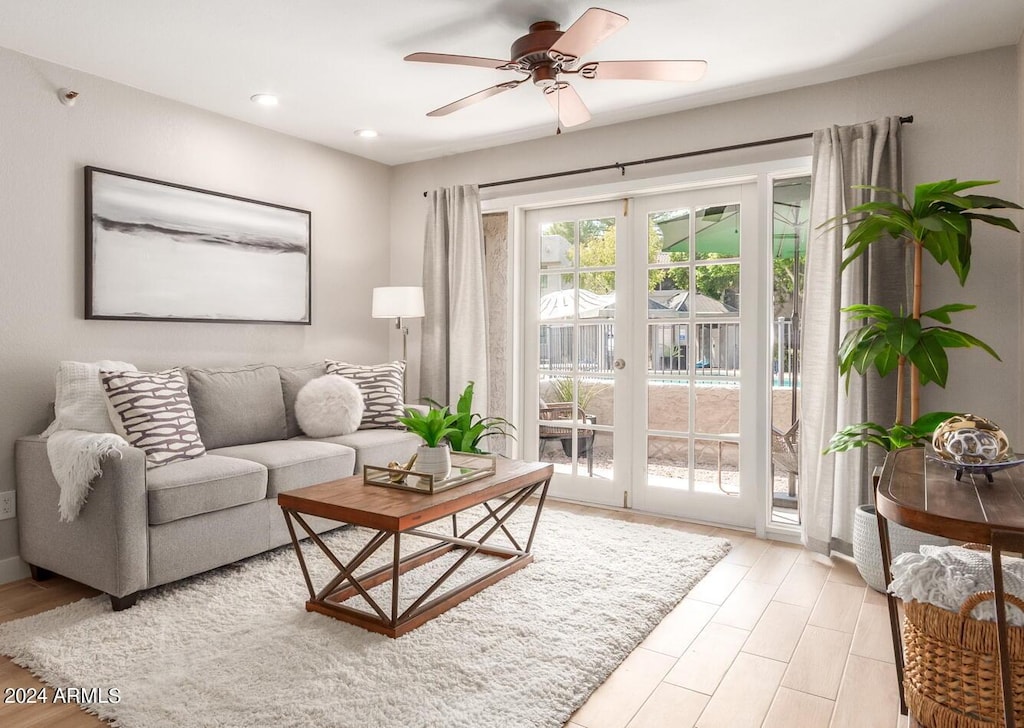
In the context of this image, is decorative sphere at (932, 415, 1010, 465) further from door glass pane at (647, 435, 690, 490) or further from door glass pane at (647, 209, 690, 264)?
door glass pane at (647, 209, 690, 264)

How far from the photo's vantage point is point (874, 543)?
287 centimetres

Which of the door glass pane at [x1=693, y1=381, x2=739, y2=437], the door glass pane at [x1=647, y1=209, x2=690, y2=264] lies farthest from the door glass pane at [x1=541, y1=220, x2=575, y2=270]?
the door glass pane at [x1=693, y1=381, x2=739, y2=437]

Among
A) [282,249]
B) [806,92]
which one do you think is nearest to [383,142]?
[282,249]

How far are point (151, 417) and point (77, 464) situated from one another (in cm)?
45

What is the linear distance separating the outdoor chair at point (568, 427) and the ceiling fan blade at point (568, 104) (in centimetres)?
199

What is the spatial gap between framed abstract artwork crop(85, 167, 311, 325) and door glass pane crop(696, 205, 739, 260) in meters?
2.60

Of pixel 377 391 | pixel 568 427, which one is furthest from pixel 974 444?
pixel 377 391

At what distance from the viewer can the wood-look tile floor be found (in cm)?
195

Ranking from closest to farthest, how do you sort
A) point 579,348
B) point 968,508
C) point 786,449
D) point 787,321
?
point 968,508, point 786,449, point 787,321, point 579,348

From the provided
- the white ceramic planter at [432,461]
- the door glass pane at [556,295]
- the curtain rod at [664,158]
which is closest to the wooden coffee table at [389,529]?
the white ceramic planter at [432,461]

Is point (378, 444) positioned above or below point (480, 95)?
below

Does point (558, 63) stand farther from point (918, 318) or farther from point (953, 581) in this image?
point (953, 581)

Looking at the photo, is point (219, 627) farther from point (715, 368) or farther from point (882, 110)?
point (882, 110)

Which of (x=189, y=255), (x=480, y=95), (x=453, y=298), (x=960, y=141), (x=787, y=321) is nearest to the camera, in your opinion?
(x=480, y=95)
